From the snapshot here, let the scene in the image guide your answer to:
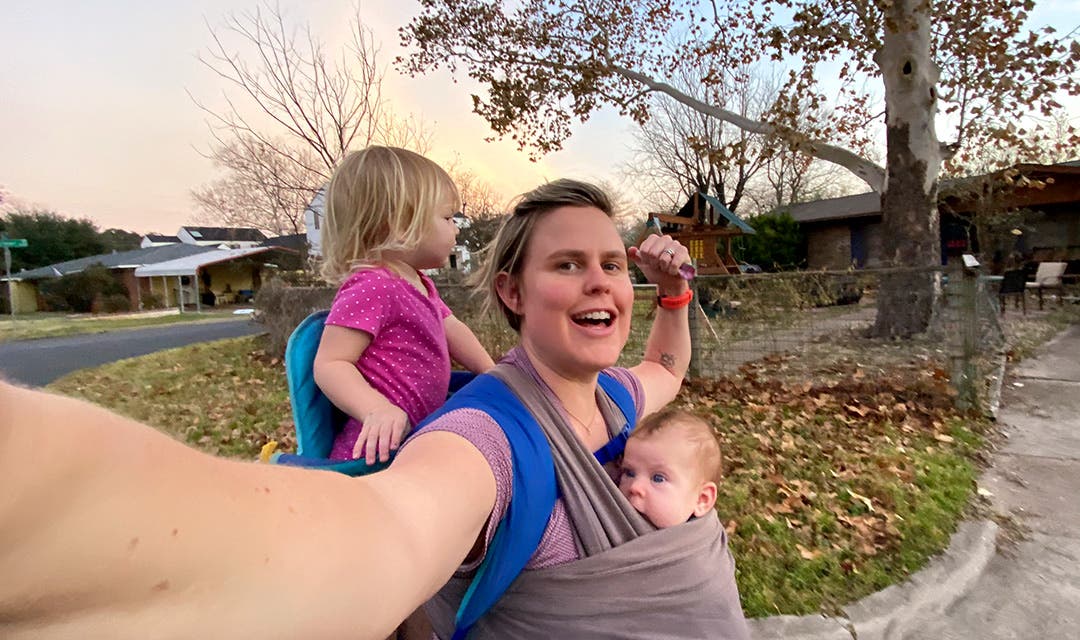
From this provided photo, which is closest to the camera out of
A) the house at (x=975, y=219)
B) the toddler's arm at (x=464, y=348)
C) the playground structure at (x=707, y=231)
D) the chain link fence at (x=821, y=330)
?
the toddler's arm at (x=464, y=348)

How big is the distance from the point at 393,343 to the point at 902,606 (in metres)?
2.76

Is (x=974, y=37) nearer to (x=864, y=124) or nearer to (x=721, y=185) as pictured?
(x=864, y=124)

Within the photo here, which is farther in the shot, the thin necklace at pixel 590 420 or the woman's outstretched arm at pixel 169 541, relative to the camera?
the thin necklace at pixel 590 420

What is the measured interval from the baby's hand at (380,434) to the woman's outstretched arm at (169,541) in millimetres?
616

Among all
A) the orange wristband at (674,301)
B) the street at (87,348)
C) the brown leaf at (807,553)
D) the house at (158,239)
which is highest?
the house at (158,239)

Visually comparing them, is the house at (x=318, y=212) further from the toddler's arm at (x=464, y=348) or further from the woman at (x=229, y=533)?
the woman at (x=229, y=533)

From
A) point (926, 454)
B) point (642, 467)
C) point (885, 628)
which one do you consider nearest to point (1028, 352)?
point (926, 454)

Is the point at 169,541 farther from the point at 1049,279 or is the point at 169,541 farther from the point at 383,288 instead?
the point at 1049,279

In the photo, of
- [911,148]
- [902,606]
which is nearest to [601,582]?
[902,606]

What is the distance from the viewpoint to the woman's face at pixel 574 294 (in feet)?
4.46

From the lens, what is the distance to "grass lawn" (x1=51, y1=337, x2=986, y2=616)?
9.77 feet

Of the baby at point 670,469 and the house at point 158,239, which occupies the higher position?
the house at point 158,239

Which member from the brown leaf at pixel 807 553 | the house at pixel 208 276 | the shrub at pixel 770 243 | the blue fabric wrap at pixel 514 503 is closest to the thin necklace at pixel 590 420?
the blue fabric wrap at pixel 514 503

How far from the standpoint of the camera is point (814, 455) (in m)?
4.49
